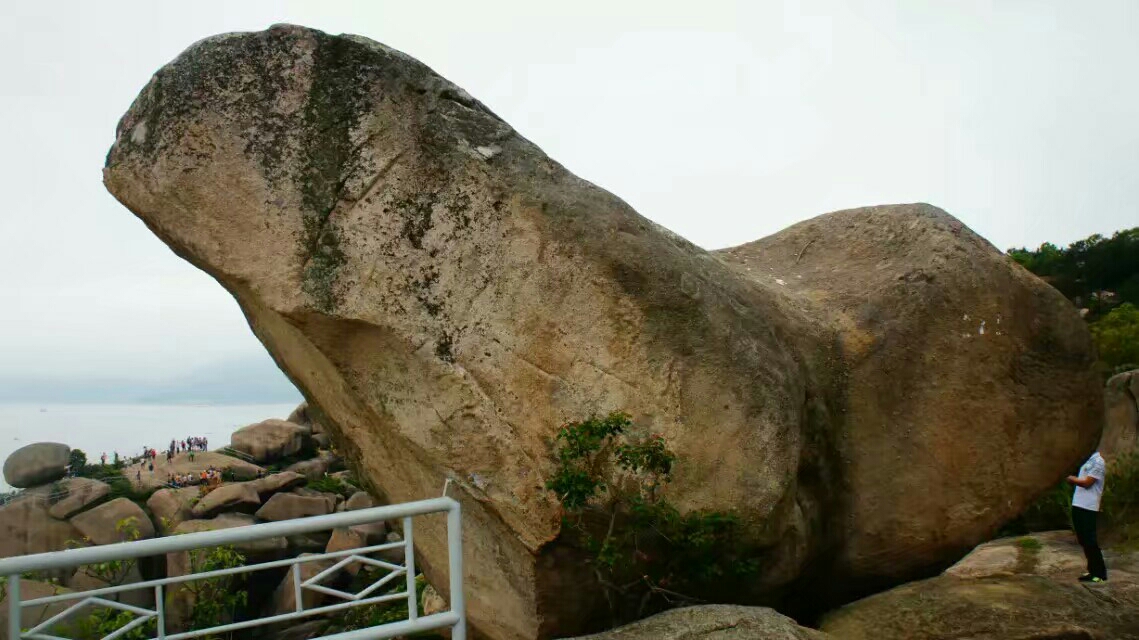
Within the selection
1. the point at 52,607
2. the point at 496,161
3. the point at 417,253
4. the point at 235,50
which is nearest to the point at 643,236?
the point at 496,161

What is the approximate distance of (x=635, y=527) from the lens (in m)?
5.67

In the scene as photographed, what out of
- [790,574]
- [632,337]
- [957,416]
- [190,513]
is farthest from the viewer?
[190,513]

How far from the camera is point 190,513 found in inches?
922

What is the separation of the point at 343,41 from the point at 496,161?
4.51 ft

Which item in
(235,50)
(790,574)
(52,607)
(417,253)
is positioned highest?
(235,50)

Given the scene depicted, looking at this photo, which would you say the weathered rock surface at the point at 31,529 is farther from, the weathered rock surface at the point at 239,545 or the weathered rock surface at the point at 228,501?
the weathered rock surface at the point at 239,545

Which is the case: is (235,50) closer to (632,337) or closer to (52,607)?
(632,337)

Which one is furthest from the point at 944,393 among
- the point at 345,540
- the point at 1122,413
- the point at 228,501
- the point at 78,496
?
the point at 78,496

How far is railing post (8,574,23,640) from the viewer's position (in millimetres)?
3676

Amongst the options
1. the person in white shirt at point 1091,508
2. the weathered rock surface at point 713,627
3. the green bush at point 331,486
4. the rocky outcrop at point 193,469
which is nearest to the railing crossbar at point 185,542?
the weathered rock surface at point 713,627

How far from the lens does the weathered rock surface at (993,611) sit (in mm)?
6062

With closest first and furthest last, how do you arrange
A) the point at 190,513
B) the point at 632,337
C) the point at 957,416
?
1. the point at 632,337
2. the point at 957,416
3. the point at 190,513

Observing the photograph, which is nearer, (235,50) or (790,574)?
(235,50)

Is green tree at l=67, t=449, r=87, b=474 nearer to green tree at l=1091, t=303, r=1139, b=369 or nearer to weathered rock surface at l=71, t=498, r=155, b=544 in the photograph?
weathered rock surface at l=71, t=498, r=155, b=544
